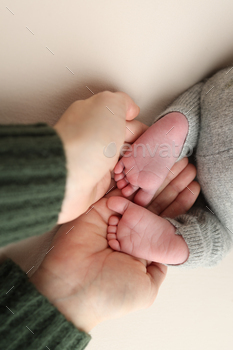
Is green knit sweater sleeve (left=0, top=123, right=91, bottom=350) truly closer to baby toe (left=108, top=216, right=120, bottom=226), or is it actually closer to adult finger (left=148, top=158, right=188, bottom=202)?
baby toe (left=108, top=216, right=120, bottom=226)

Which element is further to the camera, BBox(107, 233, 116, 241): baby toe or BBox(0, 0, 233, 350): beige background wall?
BBox(107, 233, 116, 241): baby toe

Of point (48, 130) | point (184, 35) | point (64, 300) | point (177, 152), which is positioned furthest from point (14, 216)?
point (184, 35)

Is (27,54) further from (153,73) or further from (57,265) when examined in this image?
(57,265)

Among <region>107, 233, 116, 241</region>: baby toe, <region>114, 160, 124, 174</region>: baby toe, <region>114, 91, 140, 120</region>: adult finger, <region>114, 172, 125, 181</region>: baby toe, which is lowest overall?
<region>107, 233, 116, 241</region>: baby toe

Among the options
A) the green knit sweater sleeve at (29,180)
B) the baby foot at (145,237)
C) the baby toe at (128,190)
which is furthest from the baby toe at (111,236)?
the green knit sweater sleeve at (29,180)

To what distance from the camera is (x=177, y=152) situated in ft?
2.15

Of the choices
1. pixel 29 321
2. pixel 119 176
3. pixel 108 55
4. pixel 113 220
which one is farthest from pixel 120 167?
pixel 29 321

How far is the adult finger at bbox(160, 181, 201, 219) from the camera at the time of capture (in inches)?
29.0

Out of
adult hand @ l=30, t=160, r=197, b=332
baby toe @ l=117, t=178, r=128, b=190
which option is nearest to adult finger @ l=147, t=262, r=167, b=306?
adult hand @ l=30, t=160, r=197, b=332

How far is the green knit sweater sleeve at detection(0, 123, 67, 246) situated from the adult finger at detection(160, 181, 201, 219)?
39 centimetres

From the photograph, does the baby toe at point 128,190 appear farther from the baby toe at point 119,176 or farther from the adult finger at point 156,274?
the adult finger at point 156,274

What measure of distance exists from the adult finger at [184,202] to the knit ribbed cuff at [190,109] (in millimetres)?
111

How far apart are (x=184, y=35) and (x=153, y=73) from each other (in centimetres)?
10

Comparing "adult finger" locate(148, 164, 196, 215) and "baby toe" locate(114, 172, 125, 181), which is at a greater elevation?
"baby toe" locate(114, 172, 125, 181)
